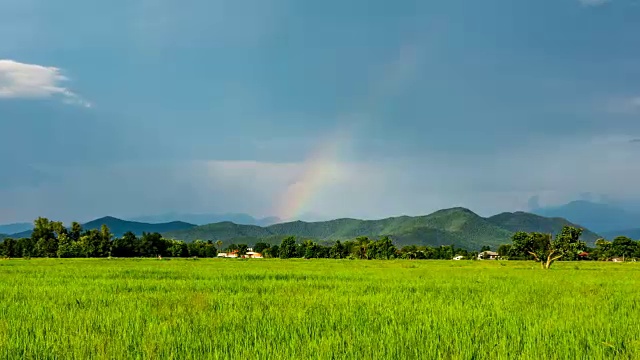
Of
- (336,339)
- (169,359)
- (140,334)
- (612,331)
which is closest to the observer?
(169,359)

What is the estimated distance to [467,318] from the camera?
315 inches

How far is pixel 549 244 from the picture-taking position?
4303cm

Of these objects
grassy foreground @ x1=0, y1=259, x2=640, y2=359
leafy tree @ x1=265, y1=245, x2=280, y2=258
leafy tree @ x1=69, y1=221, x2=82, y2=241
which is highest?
leafy tree @ x1=69, y1=221, x2=82, y2=241

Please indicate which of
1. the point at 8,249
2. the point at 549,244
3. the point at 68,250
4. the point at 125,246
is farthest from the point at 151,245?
the point at 549,244

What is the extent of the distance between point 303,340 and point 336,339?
41 cm

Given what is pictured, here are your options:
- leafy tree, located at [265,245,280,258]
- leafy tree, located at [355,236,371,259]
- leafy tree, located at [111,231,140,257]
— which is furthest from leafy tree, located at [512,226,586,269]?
leafy tree, located at [265,245,280,258]

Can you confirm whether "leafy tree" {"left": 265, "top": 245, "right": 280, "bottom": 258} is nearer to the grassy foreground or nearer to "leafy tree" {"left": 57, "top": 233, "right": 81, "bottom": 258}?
"leafy tree" {"left": 57, "top": 233, "right": 81, "bottom": 258}

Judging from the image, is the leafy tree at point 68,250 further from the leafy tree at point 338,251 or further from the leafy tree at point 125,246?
the leafy tree at point 338,251

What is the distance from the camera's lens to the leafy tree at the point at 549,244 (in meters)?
40.6

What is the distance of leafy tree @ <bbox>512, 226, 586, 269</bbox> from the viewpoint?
4056 cm

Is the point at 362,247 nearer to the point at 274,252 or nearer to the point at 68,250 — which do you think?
the point at 274,252

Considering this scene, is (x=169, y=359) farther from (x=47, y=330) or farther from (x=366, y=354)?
(x=47, y=330)

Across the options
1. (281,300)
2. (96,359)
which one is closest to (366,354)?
(96,359)

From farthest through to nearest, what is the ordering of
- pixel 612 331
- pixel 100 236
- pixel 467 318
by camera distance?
1. pixel 100 236
2. pixel 467 318
3. pixel 612 331
